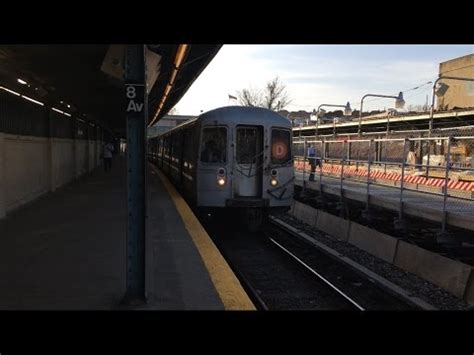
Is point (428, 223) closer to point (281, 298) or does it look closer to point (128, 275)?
point (281, 298)

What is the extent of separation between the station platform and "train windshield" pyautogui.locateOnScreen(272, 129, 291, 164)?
2454 mm

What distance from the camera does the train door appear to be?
38.1ft

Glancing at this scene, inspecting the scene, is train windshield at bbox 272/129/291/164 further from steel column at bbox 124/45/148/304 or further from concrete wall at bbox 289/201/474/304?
steel column at bbox 124/45/148/304

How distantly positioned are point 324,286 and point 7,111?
7.80 metres

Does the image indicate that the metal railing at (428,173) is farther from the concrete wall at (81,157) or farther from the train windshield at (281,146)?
the concrete wall at (81,157)

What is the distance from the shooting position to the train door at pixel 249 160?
38.1 ft

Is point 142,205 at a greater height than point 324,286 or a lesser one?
greater

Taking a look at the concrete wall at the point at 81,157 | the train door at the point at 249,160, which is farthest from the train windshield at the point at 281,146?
the concrete wall at the point at 81,157

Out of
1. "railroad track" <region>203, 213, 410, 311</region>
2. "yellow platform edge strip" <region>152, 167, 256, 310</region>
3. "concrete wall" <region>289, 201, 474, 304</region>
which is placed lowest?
"railroad track" <region>203, 213, 410, 311</region>

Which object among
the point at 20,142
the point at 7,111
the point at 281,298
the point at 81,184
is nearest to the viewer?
the point at 281,298

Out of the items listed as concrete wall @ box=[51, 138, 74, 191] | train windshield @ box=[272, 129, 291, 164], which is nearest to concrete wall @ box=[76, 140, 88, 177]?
concrete wall @ box=[51, 138, 74, 191]
